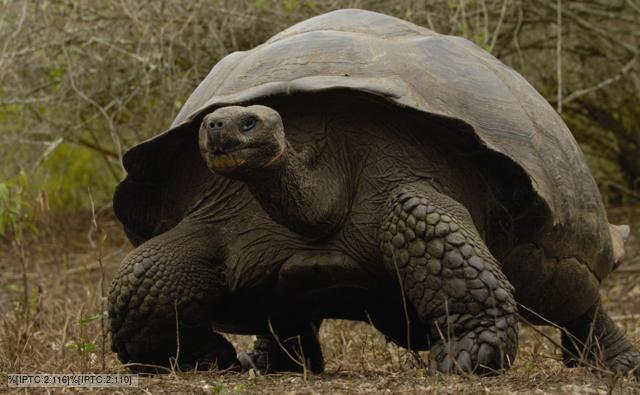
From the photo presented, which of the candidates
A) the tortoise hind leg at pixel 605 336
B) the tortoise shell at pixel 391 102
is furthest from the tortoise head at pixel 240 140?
the tortoise hind leg at pixel 605 336

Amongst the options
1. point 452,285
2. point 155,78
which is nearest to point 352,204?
point 452,285

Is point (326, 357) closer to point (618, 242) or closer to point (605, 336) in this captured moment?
point (605, 336)

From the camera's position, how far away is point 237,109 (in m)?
2.92

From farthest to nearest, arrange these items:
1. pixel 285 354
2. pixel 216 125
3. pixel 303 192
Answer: pixel 285 354
pixel 303 192
pixel 216 125

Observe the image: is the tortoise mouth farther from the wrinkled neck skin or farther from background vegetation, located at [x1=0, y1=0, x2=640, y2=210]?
background vegetation, located at [x1=0, y1=0, x2=640, y2=210]

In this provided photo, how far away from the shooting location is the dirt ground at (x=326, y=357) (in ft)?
8.98

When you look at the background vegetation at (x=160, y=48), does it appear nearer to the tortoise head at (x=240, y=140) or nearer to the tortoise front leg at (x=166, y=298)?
the tortoise front leg at (x=166, y=298)

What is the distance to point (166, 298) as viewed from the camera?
3.38 metres

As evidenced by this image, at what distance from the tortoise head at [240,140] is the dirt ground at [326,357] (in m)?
0.61

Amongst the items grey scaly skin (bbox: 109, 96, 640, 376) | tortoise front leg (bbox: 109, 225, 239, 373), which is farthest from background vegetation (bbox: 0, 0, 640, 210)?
tortoise front leg (bbox: 109, 225, 239, 373)

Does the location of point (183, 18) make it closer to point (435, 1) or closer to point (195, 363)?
point (435, 1)

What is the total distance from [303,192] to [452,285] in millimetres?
534

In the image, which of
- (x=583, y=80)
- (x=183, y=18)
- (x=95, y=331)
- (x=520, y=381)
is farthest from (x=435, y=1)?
(x=520, y=381)

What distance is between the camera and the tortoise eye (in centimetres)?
291
